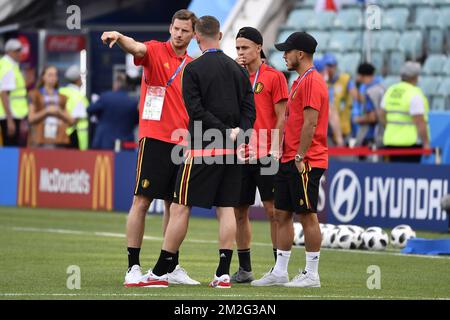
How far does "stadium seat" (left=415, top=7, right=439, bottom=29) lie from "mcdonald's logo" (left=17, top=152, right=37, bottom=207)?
8678 millimetres

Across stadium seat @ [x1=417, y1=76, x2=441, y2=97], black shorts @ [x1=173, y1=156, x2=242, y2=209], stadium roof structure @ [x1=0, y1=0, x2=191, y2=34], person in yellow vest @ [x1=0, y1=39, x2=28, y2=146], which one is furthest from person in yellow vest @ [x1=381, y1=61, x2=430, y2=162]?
stadium roof structure @ [x1=0, y1=0, x2=191, y2=34]

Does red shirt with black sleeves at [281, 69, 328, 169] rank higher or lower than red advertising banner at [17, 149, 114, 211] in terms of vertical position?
higher

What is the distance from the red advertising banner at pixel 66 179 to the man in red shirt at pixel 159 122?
11.1 meters

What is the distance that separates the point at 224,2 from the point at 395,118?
11.8 meters

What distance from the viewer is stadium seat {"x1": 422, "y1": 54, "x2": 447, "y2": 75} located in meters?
26.4

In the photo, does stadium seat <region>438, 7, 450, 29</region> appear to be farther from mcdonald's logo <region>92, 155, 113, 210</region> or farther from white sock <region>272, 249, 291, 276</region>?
white sock <region>272, 249, 291, 276</region>

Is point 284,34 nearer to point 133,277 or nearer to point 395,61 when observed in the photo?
point 395,61

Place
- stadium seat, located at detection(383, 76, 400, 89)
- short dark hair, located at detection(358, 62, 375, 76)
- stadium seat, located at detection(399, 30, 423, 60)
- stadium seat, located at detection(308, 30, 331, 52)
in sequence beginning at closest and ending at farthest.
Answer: short dark hair, located at detection(358, 62, 375, 76) < stadium seat, located at detection(383, 76, 400, 89) < stadium seat, located at detection(399, 30, 423, 60) < stadium seat, located at detection(308, 30, 331, 52)

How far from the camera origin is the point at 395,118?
2130cm

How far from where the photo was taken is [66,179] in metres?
24.3

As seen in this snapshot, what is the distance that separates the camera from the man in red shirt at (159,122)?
12445mm
